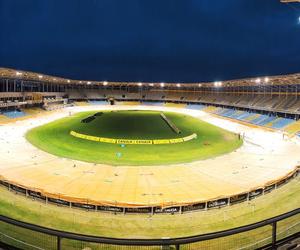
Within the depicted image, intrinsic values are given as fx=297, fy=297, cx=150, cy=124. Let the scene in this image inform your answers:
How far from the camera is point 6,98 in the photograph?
63500mm

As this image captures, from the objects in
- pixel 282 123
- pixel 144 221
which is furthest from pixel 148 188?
pixel 282 123

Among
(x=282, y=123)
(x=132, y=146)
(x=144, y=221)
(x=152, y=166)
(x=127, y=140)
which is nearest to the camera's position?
(x=144, y=221)

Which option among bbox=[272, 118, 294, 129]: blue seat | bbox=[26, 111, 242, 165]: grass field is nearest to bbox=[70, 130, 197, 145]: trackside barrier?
bbox=[26, 111, 242, 165]: grass field

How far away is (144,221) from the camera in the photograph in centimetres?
1538

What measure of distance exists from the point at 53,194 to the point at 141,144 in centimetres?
1804

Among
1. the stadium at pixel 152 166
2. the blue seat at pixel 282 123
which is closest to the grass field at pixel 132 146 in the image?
the stadium at pixel 152 166

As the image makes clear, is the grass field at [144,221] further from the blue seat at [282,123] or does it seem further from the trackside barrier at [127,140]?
the blue seat at [282,123]

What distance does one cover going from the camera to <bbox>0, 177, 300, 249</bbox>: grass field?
12531 millimetres

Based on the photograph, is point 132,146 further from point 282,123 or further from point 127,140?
point 282,123

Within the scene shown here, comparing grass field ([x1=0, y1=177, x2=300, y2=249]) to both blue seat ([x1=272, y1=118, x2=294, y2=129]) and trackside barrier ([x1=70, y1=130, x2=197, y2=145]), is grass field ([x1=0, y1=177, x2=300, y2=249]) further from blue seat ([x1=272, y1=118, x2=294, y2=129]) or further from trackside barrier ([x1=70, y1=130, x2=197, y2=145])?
blue seat ([x1=272, y1=118, x2=294, y2=129])

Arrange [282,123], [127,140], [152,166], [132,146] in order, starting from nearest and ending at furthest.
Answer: [152,166]
[132,146]
[127,140]
[282,123]

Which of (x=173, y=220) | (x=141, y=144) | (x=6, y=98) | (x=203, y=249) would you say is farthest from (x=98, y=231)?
(x=6, y=98)

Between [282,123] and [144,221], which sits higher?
[282,123]

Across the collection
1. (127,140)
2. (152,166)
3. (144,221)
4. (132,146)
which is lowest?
(144,221)
